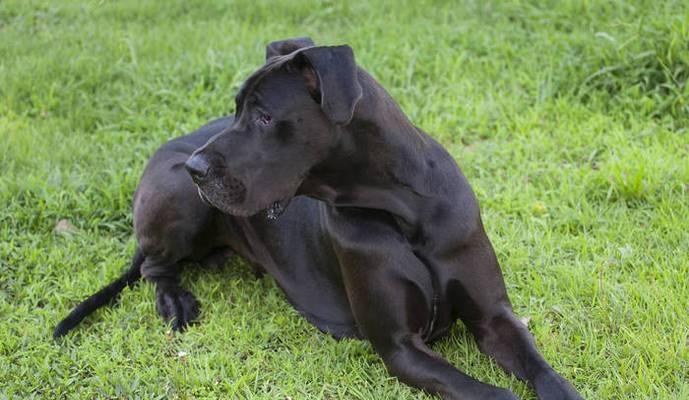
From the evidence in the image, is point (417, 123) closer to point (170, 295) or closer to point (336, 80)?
point (170, 295)

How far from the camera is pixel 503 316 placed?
3.56 metres

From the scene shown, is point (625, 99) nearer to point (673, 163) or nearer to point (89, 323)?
point (673, 163)

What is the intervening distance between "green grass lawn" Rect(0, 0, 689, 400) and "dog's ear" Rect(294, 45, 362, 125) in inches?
43.2

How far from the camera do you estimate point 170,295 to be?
13.7 feet

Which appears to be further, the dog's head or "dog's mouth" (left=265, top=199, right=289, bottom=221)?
"dog's mouth" (left=265, top=199, right=289, bottom=221)

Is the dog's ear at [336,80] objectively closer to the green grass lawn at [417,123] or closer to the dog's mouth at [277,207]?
the dog's mouth at [277,207]

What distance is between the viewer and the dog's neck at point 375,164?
317 centimetres

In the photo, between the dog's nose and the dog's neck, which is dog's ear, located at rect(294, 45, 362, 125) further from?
the dog's nose

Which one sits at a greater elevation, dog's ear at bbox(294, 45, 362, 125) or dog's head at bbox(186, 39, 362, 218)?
dog's ear at bbox(294, 45, 362, 125)

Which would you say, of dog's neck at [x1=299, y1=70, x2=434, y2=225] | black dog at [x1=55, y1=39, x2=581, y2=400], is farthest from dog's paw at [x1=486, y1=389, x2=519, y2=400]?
dog's neck at [x1=299, y1=70, x2=434, y2=225]

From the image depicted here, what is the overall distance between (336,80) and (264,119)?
290 mm

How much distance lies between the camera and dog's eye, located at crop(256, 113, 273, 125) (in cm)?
308

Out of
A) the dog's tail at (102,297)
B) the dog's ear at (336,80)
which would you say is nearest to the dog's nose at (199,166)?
the dog's ear at (336,80)

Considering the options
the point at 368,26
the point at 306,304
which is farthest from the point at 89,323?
the point at 368,26
